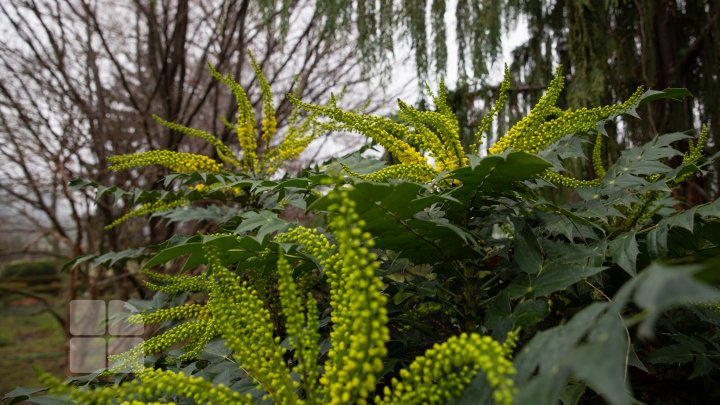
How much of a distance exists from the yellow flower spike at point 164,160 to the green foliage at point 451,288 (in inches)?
11.0

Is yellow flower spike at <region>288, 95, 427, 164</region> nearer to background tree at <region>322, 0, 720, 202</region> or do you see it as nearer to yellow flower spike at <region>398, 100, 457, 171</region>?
yellow flower spike at <region>398, 100, 457, 171</region>

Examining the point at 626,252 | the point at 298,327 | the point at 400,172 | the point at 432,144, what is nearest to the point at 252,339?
the point at 298,327

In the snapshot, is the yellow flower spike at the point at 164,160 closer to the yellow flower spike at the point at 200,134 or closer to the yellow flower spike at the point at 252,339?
the yellow flower spike at the point at 200,134

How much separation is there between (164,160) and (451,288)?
895 mm

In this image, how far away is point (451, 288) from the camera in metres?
0.99

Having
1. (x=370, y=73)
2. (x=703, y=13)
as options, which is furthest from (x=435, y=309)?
(x=703, y=13)

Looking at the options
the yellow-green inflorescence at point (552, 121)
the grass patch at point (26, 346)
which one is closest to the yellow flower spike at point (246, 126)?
the yellow-green inflorescence at point (552, 121)

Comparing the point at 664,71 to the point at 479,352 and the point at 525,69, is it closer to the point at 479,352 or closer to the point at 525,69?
the point at 525,69

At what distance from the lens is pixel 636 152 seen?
45.0 inches

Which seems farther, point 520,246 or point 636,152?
point 636,152

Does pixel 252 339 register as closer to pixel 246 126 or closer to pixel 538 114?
pixel 538 114

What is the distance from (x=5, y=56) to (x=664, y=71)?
4555mm

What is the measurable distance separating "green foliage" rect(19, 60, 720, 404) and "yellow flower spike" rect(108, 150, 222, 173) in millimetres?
279

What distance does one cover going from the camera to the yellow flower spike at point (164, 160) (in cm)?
134
